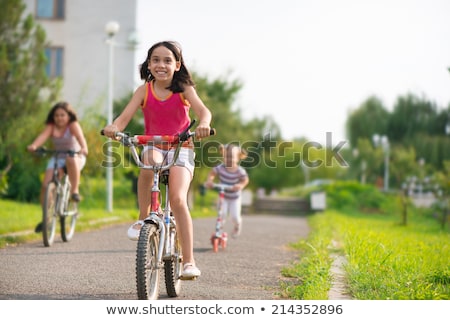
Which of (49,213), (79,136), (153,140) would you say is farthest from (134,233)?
(79,136)

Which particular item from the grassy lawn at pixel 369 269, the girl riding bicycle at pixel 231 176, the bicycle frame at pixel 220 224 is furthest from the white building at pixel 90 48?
the bicycle frame at pixel 220 224

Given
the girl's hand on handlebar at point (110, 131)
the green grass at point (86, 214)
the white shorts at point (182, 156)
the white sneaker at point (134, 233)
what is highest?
the girl's hand on handlebar at point (110, 131)

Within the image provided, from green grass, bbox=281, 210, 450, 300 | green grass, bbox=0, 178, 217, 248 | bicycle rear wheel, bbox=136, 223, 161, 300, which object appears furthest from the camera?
green grass, bbox=0, 178, 217, 248

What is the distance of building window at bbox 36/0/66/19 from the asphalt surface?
39.6 ft

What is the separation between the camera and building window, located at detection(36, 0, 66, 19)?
18922 mm

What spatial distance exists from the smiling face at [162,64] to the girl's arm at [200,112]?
0.50 ft

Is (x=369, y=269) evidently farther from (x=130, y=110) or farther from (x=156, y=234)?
(x=130, y=110)

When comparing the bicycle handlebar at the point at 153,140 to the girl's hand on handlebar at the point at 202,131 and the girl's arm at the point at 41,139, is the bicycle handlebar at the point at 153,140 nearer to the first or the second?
the girl's hand on handlebar at the point at 202,131

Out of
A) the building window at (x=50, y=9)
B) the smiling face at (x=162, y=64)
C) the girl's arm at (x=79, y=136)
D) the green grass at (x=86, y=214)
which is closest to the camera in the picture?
the smiling face at (x=162, y=64)

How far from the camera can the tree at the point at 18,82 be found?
13344 millimetres

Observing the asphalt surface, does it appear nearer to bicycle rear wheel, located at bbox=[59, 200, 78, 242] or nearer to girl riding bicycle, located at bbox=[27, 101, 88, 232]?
bicycle rear wheel, located at bbox=[59, 200, 78, 242]

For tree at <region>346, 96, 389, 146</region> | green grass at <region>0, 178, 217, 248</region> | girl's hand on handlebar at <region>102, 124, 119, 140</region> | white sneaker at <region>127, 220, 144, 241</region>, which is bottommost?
green grass at <region>0, 178, 217, 248</region>

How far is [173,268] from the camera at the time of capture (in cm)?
437

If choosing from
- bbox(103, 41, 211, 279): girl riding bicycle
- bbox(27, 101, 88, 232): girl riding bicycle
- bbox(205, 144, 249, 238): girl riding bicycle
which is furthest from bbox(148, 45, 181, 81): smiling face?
bbox(205, 144, 249, 238): girl riding bicycle
